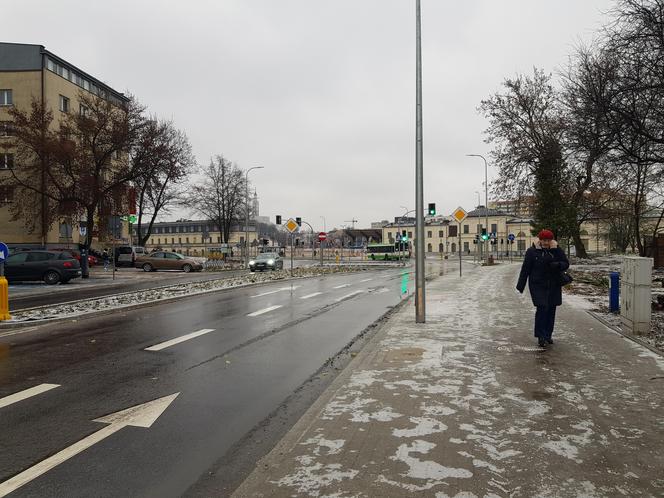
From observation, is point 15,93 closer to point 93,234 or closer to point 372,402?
point 93,234

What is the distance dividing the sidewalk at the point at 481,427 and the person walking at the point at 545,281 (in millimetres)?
346

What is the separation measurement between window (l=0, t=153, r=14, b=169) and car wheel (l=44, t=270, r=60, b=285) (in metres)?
15.5

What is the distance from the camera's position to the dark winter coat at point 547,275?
24.3 feet

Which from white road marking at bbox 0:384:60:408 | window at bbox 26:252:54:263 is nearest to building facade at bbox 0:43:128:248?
window at bbox 26:252:54:263

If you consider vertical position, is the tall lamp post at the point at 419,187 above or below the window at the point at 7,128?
below

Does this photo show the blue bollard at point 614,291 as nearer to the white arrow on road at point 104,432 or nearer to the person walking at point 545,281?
the person walking at point 545,281

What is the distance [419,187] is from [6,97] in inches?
1780

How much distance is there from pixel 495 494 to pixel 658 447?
5.30 ft

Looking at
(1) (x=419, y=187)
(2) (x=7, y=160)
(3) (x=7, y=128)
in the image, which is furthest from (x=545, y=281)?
(2) (x=7, y=160)

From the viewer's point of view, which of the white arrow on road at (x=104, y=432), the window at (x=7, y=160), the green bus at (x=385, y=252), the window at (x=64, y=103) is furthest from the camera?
the green bus at (x=385, y=252)

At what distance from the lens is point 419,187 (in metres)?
9.69

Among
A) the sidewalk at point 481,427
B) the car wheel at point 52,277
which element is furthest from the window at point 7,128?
the sidewalk at point 481,427

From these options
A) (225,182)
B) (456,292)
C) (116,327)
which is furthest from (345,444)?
(225,182)

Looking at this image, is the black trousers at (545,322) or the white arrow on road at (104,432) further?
the black trousers at (545,322)
